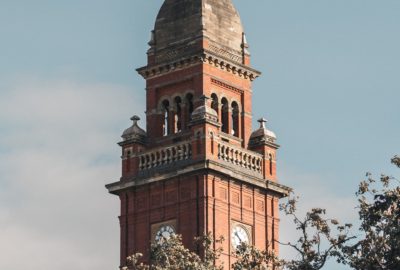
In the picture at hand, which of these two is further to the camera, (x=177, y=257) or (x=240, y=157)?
(x=240, y=157)

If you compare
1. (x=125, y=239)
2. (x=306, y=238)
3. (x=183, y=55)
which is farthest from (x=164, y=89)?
(x=306, y=238)

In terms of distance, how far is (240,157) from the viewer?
9344 centimetres

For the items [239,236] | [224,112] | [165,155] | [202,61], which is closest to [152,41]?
[202,61]

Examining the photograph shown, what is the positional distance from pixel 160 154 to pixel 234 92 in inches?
226

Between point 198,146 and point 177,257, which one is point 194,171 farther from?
point 177,257

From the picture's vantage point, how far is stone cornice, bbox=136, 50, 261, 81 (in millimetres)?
94500

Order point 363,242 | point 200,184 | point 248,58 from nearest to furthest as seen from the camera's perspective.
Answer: point 363,242
point 200,184
point 248,58

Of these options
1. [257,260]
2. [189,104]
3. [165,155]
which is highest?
[189,104]

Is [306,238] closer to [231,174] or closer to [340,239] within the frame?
[340,239]

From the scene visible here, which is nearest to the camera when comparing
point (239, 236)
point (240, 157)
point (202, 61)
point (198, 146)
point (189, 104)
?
point (198, 146)

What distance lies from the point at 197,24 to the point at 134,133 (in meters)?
6.58

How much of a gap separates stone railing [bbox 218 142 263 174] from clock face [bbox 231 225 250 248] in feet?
10.9

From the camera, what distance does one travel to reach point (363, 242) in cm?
6041

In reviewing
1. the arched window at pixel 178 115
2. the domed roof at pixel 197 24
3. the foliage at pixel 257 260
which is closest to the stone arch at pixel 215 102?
the arched window at pixel 178 115
